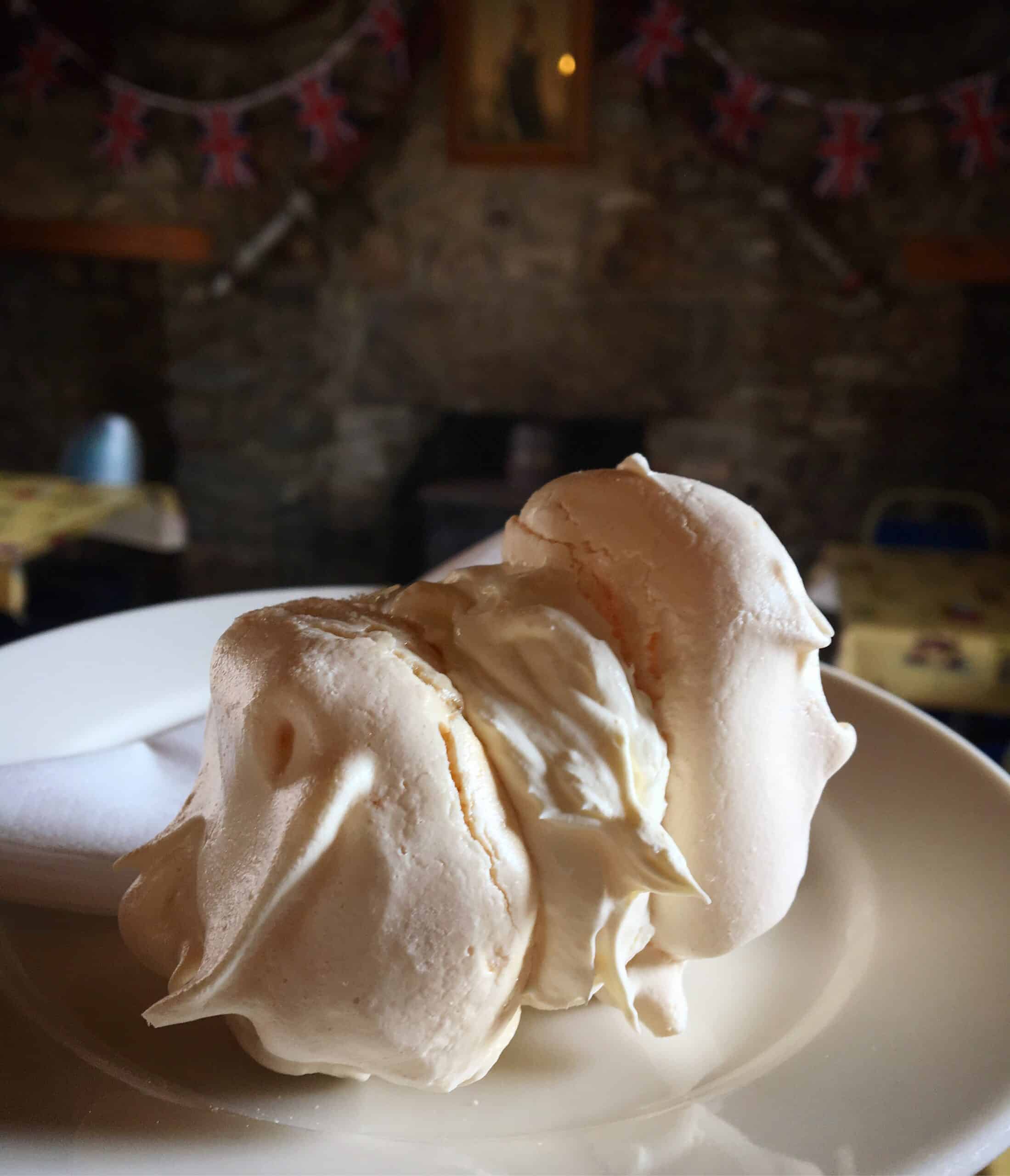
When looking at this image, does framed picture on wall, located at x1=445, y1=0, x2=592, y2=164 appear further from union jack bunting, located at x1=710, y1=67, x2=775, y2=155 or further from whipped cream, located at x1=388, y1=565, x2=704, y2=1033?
whipped cream, located at x1=388, y1=565, x2=704, y2=1033

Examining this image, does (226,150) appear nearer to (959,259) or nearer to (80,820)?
(959,259)

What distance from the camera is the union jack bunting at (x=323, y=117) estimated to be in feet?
10.6

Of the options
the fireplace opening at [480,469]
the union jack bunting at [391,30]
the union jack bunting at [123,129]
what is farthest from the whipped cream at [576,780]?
the union jack bunting at [123,129]

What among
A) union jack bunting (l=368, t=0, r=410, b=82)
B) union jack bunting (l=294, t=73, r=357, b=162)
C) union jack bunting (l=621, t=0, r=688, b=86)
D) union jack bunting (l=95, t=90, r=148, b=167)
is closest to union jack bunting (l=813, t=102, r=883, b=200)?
union jack bunting (l=621, t=0, r=688, b=86)

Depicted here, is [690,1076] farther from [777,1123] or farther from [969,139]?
[969,139]

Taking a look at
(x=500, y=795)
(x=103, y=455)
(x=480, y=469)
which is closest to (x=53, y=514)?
(x=103, y=455)

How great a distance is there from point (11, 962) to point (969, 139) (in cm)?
321

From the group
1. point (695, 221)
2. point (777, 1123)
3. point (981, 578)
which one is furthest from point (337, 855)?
point (695, 221)

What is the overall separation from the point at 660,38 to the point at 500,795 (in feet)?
9.94

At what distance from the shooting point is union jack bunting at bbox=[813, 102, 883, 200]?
300cm

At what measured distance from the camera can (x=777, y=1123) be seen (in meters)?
0.56

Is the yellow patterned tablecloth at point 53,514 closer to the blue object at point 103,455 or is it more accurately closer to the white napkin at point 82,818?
the blue object at point 103,455

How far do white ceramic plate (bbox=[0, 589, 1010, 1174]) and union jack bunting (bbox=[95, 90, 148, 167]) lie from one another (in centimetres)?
328

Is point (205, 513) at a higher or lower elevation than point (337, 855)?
lower
